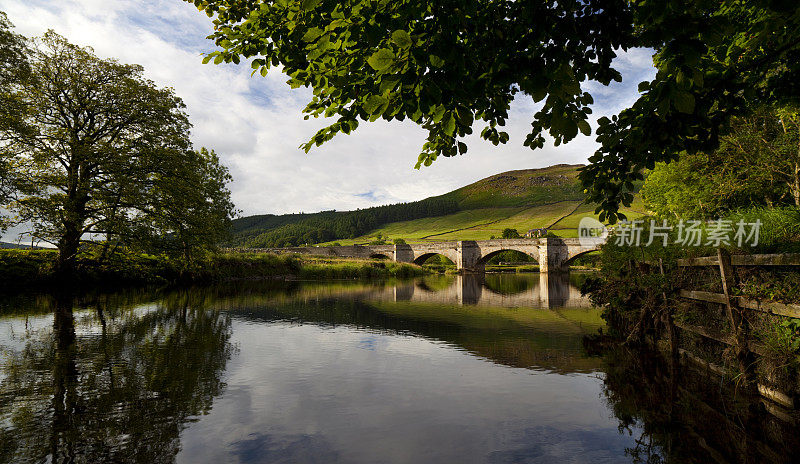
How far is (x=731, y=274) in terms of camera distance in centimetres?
731

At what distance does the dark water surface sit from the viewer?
484 centimetres

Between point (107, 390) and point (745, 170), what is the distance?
27.3 m

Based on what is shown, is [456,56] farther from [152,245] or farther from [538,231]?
[538,231]

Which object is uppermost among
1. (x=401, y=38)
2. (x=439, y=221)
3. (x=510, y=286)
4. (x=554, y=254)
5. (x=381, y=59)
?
(x=439, y=221)

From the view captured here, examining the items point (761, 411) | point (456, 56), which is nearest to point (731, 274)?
point (761, 411)

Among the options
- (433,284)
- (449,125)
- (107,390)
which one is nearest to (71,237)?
(107,390)

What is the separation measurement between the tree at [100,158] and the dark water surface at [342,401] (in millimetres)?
10257

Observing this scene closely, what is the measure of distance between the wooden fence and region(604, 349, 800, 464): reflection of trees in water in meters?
0.42

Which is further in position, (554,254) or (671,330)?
(554,254)

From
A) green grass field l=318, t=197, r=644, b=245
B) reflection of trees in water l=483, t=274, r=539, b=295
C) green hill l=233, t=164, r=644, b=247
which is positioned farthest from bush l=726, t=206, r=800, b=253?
green hill l=233, t=164, r=644, b=247

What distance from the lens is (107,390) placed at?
21.2ft

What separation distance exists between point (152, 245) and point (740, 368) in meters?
25.2

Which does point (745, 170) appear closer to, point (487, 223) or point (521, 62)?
point (521, 62)

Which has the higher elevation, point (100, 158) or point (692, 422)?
point (100, 158)
